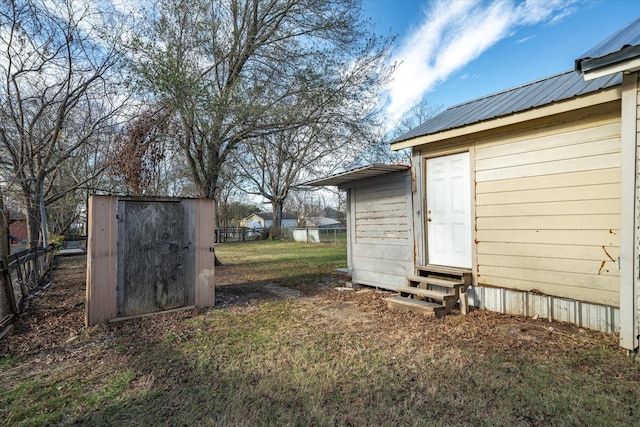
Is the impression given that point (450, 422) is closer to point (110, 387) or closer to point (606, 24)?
point (110, 387)

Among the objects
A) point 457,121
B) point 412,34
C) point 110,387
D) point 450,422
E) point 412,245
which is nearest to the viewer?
point 450,422

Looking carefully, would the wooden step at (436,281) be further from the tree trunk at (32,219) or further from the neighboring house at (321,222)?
the neighboring house at (321,222)

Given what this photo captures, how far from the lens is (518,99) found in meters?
4.45

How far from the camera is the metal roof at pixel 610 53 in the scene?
2666 mm

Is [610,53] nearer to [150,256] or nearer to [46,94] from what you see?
[150,256]

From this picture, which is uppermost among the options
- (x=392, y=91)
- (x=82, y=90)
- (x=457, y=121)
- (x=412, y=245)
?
(x=392, y=91)

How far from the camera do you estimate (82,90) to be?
23.6 ft

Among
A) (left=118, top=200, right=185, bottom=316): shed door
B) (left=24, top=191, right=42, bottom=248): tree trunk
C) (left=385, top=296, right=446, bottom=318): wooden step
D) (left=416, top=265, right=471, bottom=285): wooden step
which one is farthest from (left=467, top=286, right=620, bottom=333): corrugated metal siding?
(left=24, top=191, right=42, bottom=248): tree trunk

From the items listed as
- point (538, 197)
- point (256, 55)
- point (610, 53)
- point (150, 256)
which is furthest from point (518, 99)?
point (256, 55)

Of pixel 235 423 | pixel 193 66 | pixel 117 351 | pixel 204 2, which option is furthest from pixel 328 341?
pixel 204 2

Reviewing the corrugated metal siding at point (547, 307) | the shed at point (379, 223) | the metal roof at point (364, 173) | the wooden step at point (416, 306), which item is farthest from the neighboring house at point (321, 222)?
the corrugated metal siding at point (547, 307)

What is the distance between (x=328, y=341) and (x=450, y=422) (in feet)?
5.39

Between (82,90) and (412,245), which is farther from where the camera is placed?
(82,90)

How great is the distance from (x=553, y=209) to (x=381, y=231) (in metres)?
2.71
